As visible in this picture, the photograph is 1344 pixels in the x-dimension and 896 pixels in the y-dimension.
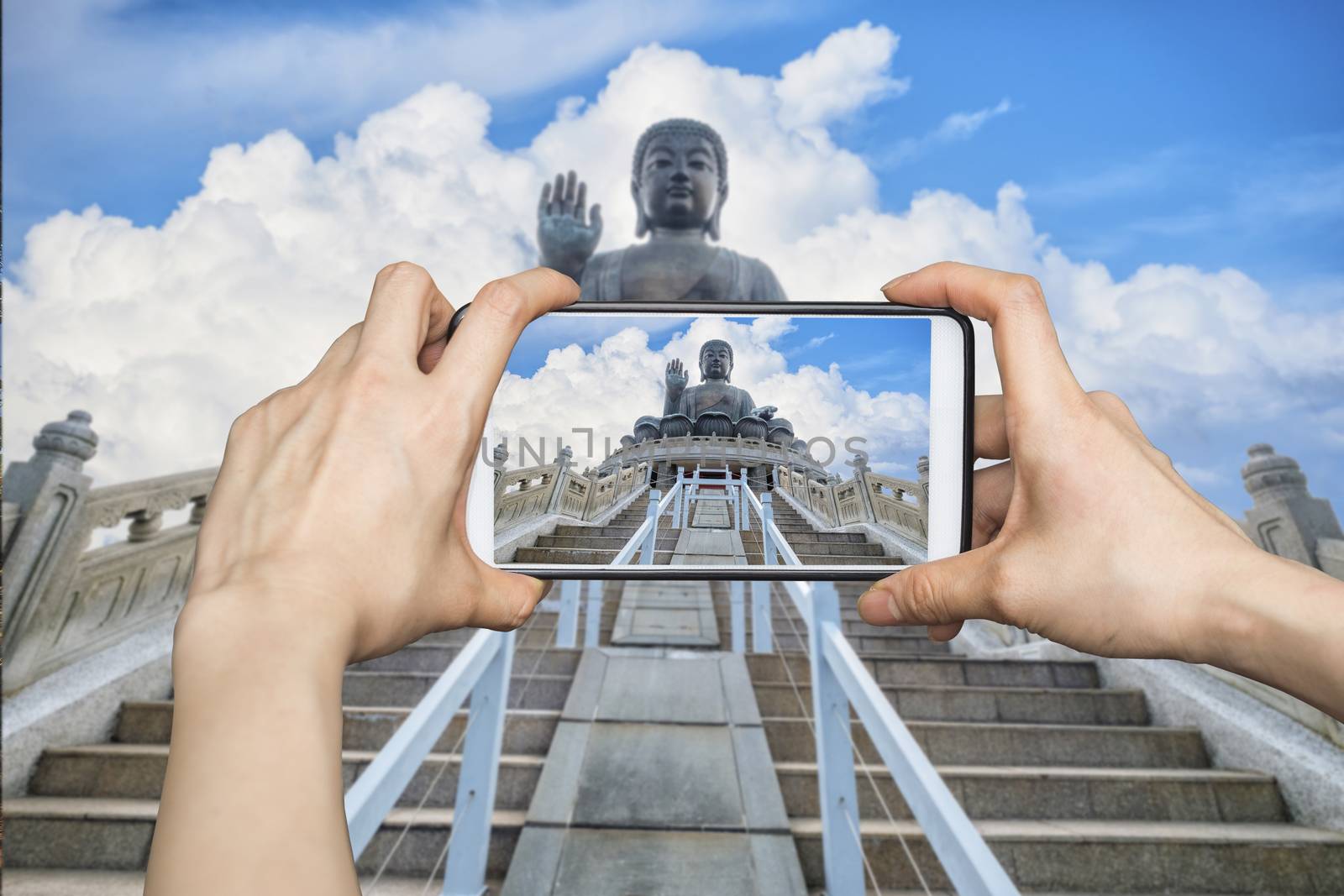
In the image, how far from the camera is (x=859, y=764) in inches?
114

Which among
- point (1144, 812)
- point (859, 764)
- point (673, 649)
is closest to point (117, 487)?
point (673, 649)

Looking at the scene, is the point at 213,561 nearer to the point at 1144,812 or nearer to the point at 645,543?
the point at 645,543

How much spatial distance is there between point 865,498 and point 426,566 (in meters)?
0.72

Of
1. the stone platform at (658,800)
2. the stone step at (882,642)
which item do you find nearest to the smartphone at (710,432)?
the stone platform at (658,800)

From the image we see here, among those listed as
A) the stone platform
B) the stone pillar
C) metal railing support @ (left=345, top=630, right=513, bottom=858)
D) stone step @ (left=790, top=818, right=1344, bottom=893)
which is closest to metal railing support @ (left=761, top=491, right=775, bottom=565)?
metal railing support @ (left=345, top=630, right=513, bottom=858)

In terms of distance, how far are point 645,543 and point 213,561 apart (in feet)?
1.91

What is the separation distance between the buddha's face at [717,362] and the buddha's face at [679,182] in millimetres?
6296

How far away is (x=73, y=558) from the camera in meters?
3.44

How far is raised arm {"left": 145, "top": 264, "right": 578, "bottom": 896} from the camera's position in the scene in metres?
0.37

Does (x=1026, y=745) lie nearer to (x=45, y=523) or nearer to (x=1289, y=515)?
(x=1289, y=515)

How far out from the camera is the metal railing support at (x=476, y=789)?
6.46 feet

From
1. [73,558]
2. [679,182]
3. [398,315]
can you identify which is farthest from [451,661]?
[679,182]

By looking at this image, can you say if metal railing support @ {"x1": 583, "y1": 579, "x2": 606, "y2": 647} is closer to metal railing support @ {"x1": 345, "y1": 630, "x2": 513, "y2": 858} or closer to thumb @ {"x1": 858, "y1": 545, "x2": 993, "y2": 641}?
metal railing support @ {"x1": 345, "y1": 630, "x2": 513, "y2": 858}

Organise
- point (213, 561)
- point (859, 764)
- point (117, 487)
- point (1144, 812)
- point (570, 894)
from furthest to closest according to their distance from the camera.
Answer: point (117, 487)
point (859, 764)
point (1144, 812)
point (570, 894)
point (213, 561)
